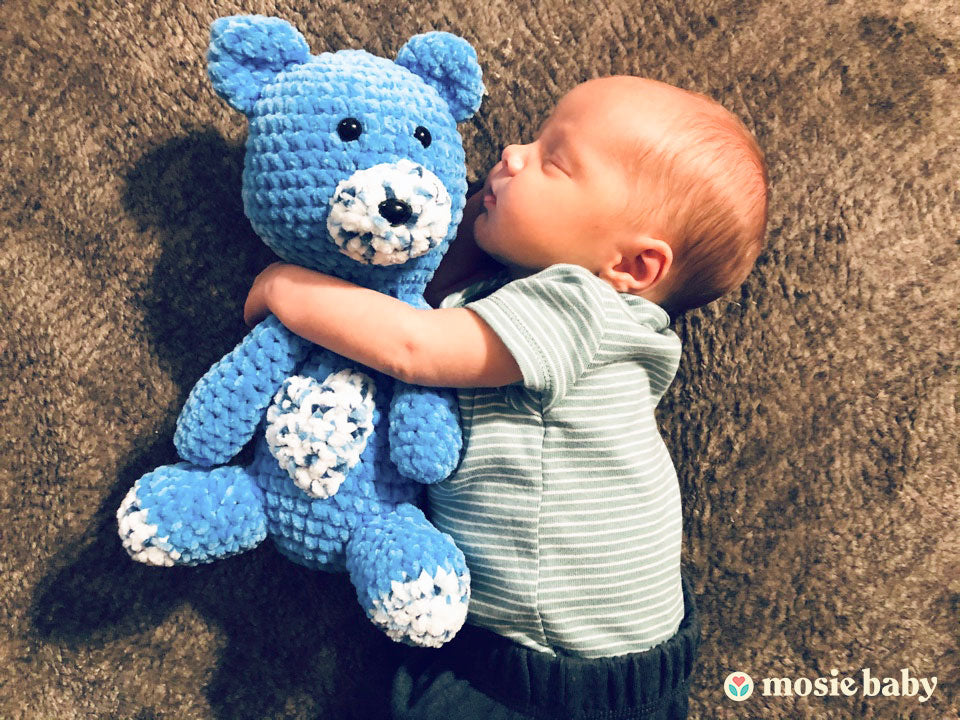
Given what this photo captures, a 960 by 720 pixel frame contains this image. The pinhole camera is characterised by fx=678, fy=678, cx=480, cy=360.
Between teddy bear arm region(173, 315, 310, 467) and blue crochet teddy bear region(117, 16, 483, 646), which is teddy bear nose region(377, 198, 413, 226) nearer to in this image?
blue crochet teddy bear region(117, 16, 483, 646)

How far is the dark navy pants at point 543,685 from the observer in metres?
0.74

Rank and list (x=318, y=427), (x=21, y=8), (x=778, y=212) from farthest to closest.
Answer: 1. (x=778, y=212)
2. (x=21, y=8)
3. (x=318, y=427)

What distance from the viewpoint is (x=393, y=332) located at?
65 centimetres

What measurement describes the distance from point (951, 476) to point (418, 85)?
2.72ft

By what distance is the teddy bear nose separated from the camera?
23.0 inches

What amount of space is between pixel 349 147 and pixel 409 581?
15.9 inches

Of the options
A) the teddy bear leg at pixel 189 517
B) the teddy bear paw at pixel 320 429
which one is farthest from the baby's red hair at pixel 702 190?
the teddy bear leg at pixel 189 517

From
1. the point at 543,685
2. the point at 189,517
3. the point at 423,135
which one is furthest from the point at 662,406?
the point at 189,517

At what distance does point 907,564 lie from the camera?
905 mm

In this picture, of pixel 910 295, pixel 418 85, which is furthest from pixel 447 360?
pixel 910 295

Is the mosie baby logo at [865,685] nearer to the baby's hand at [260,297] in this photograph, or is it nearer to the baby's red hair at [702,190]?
the baby's red hair at [702,190]

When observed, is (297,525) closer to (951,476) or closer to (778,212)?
(778,212)

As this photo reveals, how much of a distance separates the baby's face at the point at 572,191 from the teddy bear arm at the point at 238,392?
25cm

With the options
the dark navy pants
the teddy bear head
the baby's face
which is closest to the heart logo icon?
the dark navy pants
